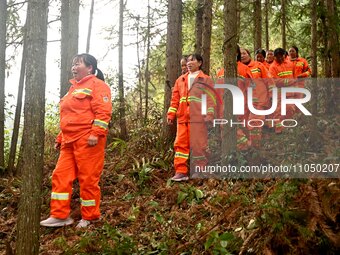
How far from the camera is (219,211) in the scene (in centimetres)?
540

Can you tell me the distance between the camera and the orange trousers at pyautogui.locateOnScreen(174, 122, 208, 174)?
739 cm

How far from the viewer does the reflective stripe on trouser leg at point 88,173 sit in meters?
5.95

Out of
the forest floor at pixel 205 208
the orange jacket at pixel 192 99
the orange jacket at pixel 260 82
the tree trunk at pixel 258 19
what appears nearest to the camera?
the forest floor at pixel 205 208

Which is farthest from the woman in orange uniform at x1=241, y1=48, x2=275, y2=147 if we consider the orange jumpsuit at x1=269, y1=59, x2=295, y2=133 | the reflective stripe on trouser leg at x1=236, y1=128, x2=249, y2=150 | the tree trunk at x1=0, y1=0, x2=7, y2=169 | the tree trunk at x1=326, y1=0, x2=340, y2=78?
the tree trunk at x1=0, y1=0, x2=7, y2=169

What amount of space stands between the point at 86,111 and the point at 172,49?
353 cm

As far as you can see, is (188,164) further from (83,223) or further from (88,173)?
(83,223)

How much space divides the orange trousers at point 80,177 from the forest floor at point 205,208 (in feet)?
0.90

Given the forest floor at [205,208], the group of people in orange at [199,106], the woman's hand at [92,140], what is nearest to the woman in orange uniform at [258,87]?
the group of people in orange at [199,106]

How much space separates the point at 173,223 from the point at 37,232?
196 cm

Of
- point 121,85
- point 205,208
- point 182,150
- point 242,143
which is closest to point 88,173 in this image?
point 205,208

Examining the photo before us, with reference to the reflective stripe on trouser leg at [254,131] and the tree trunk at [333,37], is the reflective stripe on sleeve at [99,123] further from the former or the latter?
the tree trunk at [333,37]

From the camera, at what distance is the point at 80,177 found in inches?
236

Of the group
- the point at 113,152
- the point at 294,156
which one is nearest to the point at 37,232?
the point at 294,156

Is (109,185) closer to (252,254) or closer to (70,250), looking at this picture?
(70,250)
